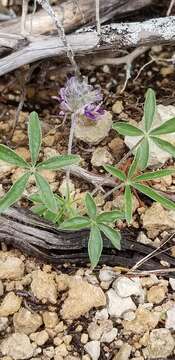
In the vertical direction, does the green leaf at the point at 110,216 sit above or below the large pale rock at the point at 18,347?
above

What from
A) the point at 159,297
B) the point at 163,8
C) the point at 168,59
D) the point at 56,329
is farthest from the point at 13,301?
the point at 163,8

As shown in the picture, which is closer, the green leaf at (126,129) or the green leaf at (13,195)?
the green leaf at (13,195)

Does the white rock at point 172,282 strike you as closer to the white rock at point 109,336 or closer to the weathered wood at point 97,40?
the white rock at point 109,336

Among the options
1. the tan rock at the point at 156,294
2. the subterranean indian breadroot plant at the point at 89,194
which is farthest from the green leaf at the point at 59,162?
the tan rock at the point at 156,294

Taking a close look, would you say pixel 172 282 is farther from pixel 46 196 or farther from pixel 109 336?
pixel 46 196

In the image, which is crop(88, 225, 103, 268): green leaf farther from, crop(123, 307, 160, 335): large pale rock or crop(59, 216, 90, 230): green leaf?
crop(123, 307, 160, 335): large pale rock

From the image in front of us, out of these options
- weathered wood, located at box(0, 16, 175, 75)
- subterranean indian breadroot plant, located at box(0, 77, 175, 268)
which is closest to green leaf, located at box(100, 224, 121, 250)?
subterranean indian breadroot plant, located at box(0, 77, 175, 268)

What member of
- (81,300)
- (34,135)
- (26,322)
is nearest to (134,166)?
(34,135)
